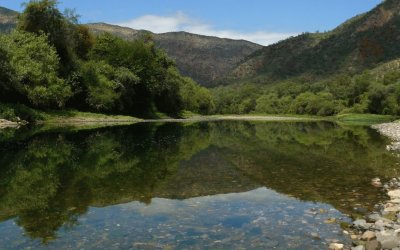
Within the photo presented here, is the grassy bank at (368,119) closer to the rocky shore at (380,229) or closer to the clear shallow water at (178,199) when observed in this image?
the clear shallow water at (178,199)

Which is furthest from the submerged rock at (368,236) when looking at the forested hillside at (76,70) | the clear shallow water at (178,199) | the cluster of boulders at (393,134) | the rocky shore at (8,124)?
the forested hillside at (76,70)

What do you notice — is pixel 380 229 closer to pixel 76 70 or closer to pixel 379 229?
pixel 379 229

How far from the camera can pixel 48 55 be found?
73.7m

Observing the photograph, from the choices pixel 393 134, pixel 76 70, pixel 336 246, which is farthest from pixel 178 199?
pixel 76 70

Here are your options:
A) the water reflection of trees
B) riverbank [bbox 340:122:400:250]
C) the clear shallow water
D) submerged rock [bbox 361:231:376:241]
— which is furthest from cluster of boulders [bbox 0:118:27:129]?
submerged rock [bbox 361:231:376:241]

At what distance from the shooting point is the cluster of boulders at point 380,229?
1041cm

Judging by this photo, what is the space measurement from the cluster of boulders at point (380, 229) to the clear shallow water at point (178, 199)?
1.77 ft

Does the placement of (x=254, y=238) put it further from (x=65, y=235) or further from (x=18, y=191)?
(x=18, y=191)

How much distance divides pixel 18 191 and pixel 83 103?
71564 millimetres

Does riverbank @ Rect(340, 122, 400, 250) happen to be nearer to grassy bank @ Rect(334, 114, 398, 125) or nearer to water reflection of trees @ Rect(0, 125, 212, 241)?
water reflection of trees @ Rect(0, 125, 212, 241)

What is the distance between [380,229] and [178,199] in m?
7.45

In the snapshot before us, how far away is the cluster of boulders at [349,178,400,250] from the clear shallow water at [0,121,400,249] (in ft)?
1.77

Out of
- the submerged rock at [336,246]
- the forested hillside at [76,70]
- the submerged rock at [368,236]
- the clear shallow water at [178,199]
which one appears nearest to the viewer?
the submerged rock at [336,246]

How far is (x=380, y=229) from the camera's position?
38.6ft
